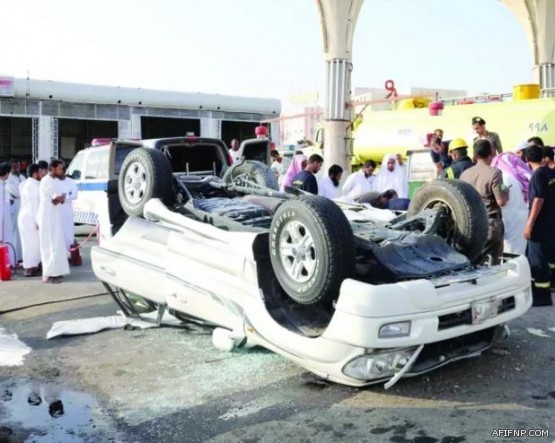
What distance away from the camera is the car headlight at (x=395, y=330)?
3.51m

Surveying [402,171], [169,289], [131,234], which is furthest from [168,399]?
[402,171]

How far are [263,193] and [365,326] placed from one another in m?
2.32

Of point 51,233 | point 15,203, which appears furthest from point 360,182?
point 15,203

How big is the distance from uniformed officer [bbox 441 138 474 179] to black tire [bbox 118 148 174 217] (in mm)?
3259

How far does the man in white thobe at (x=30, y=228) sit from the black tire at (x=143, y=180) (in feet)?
11.4

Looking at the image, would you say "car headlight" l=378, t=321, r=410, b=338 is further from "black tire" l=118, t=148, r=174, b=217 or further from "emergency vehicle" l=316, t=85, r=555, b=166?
"emergency vehicle" l=316, t=85, r=555, b=166

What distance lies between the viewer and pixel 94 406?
12.8 ft

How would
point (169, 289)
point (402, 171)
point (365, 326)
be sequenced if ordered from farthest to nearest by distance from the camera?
point (402, 171), point (169, 289), point (365, 326)

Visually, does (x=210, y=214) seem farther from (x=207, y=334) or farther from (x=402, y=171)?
(x=402, y=171)

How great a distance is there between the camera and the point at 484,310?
3.84m

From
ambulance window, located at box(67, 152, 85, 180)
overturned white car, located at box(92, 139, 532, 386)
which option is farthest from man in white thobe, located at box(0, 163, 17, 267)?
overturned white car, located at box(92, 139, 532, 386)

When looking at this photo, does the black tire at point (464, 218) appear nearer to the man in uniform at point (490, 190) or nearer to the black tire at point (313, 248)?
the black tire at point (313, 248)

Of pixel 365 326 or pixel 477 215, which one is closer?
pixel 365 326

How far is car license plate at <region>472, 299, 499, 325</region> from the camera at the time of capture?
12.4ft
